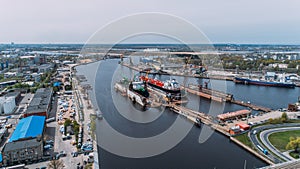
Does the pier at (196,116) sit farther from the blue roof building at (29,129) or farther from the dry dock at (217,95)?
the blue roof building at (29,129)

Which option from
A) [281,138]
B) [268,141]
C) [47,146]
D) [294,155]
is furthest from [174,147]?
[47,146]

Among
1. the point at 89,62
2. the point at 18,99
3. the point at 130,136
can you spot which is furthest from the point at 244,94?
the point at 89,62

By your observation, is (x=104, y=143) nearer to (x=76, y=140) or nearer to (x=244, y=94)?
(x=76, y=140)

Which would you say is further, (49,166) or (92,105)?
(92,105)

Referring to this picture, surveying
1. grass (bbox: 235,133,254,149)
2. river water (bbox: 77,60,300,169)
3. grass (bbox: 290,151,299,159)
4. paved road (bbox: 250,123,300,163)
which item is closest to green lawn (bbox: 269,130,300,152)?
grass (bbox: 290,151,299,159)

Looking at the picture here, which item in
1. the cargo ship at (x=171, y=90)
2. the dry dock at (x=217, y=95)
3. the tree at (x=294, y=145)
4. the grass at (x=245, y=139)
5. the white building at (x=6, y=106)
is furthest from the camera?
the cargo ship at (x=171, y=90)

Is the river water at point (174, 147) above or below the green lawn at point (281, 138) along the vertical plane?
below

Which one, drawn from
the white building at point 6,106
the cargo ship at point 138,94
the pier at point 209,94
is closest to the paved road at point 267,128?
the pier at point 209,94
